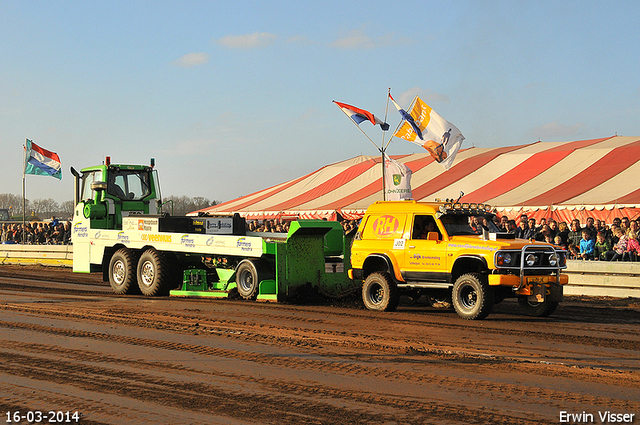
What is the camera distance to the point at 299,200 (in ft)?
124

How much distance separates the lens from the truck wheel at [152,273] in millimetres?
15789

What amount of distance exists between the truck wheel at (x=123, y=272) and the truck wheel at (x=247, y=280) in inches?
127

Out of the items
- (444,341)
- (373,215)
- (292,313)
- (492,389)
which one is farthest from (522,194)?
(492,389)

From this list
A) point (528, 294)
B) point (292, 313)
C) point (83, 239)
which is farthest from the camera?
Answer: point (83, 239)

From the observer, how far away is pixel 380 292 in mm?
13375

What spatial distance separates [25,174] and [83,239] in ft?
51.8

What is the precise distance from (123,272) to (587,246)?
11611mm

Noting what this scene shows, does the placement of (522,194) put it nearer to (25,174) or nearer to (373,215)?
(373,215)

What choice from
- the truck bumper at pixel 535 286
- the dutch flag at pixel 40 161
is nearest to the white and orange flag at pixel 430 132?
the truck bumper at pixel 535 286

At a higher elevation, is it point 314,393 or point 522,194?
point 522,194

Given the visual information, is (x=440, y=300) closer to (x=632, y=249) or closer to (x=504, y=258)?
(x=504, y=258)

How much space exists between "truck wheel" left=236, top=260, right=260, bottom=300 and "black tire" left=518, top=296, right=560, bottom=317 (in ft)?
17.1

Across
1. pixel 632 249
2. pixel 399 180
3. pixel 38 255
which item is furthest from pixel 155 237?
pixel 38 255

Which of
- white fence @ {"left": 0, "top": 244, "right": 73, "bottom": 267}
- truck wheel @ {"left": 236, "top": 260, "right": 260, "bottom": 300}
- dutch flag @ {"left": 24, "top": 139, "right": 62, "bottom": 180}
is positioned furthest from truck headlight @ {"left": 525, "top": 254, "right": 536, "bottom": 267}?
dutch flag @ {"left": 24, "top": 139, "right": 62, "bottom": 180}
